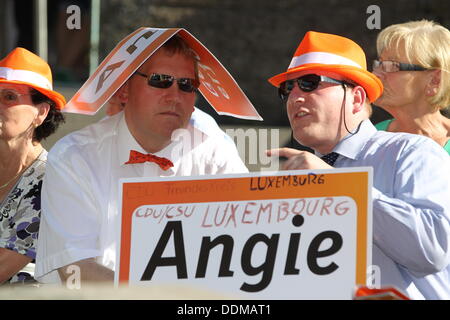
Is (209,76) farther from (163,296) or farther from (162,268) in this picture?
(163,296)

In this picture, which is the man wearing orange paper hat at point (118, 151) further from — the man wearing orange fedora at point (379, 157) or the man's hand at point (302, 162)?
the man's hand at point (302, 162)

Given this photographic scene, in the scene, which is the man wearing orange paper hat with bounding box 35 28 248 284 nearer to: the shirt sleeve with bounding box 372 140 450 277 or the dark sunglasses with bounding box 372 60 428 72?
the shirt sleeve with bounding box 372 140 450 277

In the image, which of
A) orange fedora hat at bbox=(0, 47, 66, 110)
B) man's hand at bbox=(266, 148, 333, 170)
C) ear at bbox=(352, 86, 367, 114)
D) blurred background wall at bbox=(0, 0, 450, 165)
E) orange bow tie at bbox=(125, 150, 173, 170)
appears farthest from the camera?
blurred background wall at bbox=(0, 0, 450, 165)

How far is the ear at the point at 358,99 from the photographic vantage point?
13.1 feet

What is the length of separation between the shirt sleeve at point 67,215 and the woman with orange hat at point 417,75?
5.83 feet

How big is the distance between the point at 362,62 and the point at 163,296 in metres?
2.09

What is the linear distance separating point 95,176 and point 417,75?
185cm

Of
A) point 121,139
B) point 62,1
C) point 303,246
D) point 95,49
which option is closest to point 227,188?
point 303,246

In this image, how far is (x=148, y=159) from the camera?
4.12 metres

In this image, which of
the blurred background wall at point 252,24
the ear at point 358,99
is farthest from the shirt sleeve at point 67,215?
the blurred background wall at point 252,24

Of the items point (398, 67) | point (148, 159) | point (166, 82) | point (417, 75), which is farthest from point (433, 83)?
point (148, 159)

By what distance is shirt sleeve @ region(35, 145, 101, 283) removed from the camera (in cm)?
386

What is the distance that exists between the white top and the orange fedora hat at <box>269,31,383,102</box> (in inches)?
19.0

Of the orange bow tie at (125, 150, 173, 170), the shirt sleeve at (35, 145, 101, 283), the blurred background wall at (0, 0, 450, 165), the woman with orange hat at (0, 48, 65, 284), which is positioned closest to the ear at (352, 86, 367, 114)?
the orange bow tie at (125, 150, 173, 170)
